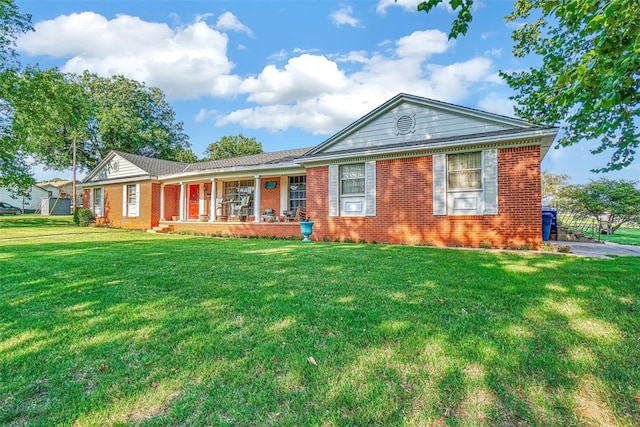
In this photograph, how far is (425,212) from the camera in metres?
9.82

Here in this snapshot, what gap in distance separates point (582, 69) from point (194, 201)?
60.0 ft

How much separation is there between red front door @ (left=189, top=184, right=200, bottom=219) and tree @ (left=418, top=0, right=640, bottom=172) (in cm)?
1596

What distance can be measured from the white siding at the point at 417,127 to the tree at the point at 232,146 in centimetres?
2848

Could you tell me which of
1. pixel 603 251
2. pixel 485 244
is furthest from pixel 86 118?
pixel 603 251

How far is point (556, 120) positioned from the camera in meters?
10.6

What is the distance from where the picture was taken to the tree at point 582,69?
3.15m

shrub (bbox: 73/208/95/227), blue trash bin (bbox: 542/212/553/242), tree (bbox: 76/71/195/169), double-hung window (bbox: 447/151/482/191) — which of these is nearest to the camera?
double-hung window (bbox: 447/151/482/191)

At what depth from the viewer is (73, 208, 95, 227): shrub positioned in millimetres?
19906

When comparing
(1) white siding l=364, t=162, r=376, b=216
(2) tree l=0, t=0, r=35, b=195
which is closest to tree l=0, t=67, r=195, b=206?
(2) tree l=0, t=0, r=35, b=195

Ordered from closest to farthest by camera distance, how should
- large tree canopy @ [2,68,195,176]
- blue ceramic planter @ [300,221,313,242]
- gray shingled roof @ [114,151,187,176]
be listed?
blue ceramic planter @ [300,221,313,242], large tree canopy @ [2,68,195,176], gray shingled roof @ [114,151,187,176]

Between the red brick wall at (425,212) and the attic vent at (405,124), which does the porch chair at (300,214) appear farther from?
the attic vent at (405,124)

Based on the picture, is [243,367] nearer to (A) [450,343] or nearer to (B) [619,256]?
(A) [450,343]

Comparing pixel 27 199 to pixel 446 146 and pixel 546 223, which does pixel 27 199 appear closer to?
pixel 446 146

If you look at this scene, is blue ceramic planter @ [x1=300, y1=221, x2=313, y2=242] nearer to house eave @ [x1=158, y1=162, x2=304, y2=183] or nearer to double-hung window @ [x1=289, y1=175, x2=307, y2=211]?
house eave @ [x1=158, y1=162, x2=304, y2=183]
